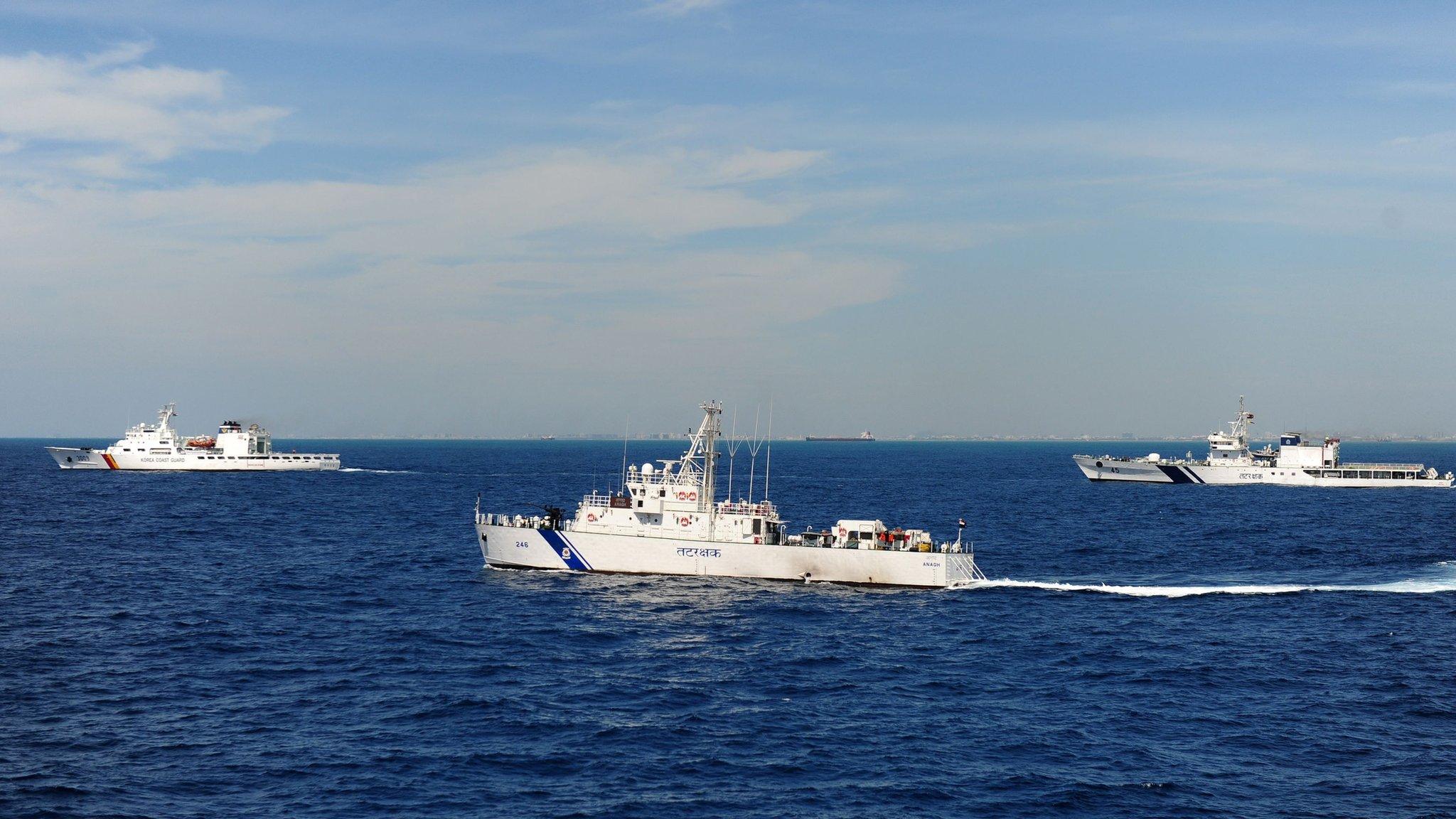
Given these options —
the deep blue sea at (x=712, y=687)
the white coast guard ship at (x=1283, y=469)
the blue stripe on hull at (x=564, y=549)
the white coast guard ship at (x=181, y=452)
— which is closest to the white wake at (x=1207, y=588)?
the deep blue sea at (x=712, y=687)

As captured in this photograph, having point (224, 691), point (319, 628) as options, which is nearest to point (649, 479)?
point (319, 628)

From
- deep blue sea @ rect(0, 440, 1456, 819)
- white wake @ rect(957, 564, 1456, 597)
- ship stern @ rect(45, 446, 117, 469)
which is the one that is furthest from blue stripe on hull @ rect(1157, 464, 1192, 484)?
ship stern @ rect(45, 446, 117, 469)

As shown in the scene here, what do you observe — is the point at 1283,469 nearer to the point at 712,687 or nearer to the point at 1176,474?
the point at 1176,474

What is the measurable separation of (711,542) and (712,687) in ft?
74.0

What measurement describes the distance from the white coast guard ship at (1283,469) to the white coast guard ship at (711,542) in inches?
4719

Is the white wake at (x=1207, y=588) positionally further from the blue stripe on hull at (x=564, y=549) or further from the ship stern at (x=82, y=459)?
the ship stern at (x=82, y=459)

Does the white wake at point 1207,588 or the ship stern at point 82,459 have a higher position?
the ship stern at point 82,459

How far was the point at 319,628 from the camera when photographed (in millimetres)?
52750

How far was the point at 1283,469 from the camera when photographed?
170 m

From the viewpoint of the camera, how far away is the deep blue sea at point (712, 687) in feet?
102

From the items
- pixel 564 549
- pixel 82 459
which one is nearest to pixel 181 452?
pixel 82 459

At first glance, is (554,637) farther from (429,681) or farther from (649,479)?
(649,479)

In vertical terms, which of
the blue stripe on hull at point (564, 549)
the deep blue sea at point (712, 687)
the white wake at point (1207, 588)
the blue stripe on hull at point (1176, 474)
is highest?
the blue stripe on hull at point (1176, 474)

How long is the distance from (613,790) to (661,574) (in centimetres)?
3471
